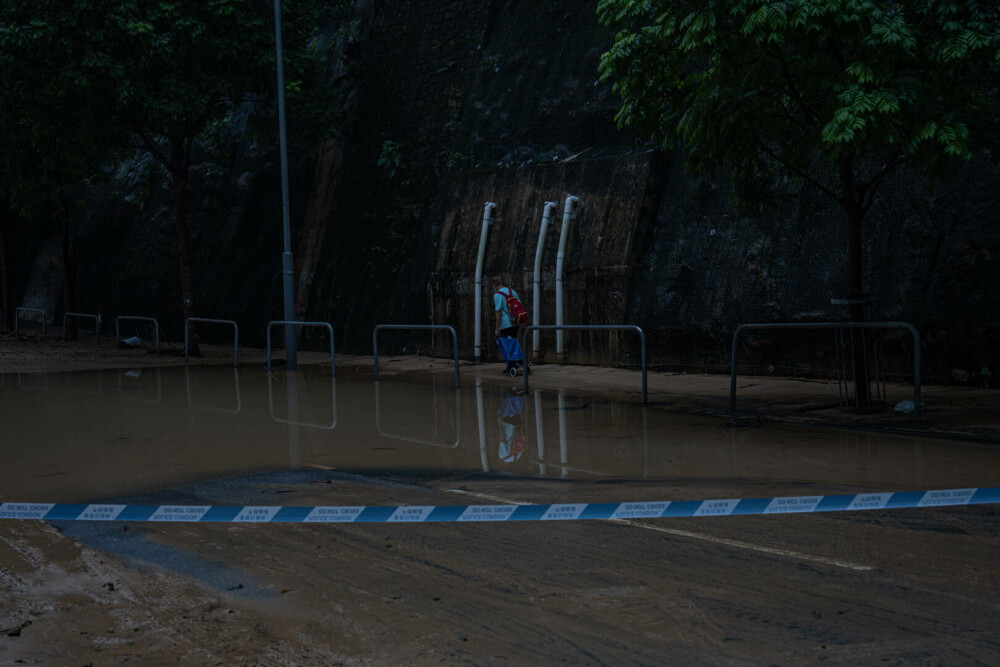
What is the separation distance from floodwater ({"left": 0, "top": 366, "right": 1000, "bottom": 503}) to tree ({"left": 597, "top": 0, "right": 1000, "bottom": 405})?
247 cm

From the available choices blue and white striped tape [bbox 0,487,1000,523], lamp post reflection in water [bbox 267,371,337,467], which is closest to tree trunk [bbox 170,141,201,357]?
lamp post reflection in water [bbox 267,371,337,467]

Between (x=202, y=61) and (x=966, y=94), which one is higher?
(x=202, y=61)

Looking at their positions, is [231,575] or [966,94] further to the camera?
[966,94]

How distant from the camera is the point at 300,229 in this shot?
24672mm

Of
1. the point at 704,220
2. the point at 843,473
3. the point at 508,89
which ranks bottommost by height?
the point at 843,473

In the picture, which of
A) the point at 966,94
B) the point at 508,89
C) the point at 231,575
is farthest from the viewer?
the point at 508,89

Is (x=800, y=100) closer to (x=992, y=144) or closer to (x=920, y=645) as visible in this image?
(x=992, y=144)

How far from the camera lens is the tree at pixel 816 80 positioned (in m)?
8.70

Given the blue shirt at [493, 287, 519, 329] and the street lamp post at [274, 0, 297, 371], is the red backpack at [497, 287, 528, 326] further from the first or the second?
the street lamp post at [274, 0, 297, 371]

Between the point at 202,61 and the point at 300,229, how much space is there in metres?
5.44

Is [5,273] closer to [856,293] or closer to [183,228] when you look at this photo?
[183,228]

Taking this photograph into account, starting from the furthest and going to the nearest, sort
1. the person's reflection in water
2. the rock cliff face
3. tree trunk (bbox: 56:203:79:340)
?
1. tree trunk (bbox: 56:203:79:340)
2. the rock cliff face
3. the person's reflection in water

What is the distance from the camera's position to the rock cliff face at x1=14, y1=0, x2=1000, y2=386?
12789 mm

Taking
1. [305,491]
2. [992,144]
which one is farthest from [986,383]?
[305,491]
